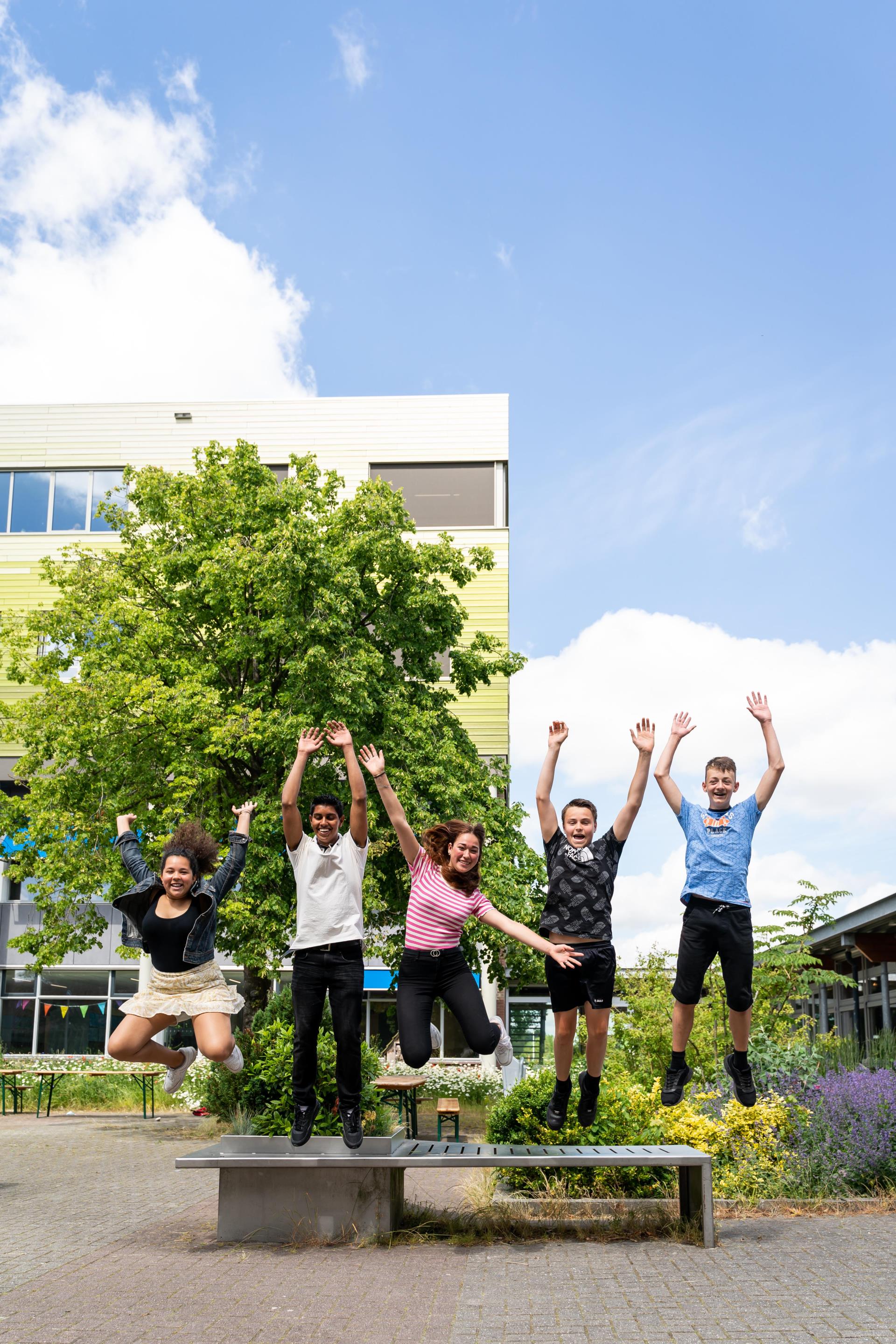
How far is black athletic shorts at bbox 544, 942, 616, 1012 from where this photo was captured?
27.7 feet

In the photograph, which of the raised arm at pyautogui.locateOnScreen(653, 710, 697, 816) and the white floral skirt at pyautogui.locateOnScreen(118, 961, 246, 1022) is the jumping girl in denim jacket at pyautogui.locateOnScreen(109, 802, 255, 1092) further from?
the raised arm at pyautogui.locateOnScreen(653, 710, 697, 816)

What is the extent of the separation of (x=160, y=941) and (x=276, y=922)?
38.2 feet

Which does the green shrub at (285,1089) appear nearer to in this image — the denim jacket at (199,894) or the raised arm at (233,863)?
the denim jacket at (199,894)

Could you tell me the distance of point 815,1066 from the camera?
12883 mm

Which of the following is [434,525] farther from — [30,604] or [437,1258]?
[437,1258]


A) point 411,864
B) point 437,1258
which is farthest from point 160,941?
point 437,1258

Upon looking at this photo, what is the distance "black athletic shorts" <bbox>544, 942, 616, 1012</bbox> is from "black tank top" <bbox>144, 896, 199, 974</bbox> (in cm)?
273

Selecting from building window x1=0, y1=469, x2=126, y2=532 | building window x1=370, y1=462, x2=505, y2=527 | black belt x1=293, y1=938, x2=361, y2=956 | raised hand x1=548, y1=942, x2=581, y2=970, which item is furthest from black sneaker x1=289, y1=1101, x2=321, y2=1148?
building window x1=0, y1=469, x2=126, y2=532

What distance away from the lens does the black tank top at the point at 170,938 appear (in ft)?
29.3

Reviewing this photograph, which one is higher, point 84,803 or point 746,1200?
point 84,803

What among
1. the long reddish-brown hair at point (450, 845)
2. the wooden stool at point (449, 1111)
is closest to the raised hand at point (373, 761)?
the long reddish-brown hair at point (450, 845)

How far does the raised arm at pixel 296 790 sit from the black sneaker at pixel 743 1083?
3700 millimetres

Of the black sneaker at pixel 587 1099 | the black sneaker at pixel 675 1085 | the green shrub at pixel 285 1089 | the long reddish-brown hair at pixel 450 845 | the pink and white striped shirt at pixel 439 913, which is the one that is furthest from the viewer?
the green shrub at pixel 285 1089

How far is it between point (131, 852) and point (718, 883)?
4.52 metres
